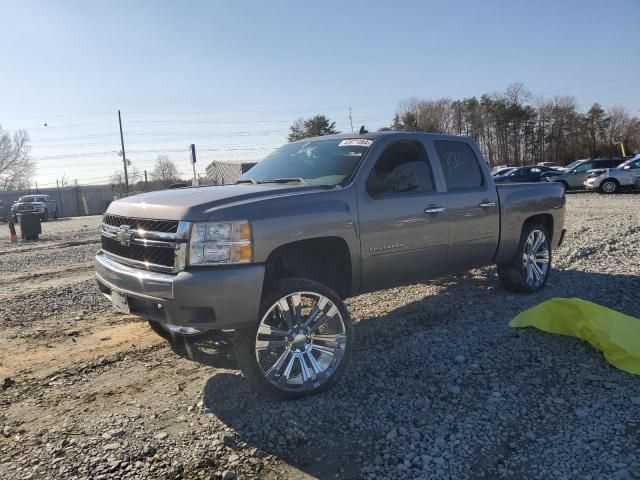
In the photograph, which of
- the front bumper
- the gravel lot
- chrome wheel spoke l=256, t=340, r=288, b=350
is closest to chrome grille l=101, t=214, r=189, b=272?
the front bumper

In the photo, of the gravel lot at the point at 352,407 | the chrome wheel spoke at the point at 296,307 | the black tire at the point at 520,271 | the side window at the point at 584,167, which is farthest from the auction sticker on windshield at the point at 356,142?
the side window at the point at 584,167

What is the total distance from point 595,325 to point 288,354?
2.61 m

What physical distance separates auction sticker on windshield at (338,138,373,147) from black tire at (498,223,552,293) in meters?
2.51

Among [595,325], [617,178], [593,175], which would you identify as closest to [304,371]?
[595,325]

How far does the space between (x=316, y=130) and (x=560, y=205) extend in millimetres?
53871

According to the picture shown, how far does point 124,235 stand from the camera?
3.95 meters

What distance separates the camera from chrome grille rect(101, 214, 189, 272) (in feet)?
11.4

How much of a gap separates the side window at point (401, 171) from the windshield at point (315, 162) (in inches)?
8.0

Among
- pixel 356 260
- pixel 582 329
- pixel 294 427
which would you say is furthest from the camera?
pixel 582 329

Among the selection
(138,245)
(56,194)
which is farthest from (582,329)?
(56,194)

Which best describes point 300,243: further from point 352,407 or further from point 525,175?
point 525,175

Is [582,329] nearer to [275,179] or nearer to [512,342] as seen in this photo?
[512,342]

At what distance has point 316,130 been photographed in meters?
59.2

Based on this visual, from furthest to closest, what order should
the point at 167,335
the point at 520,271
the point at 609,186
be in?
the point at 609,186, the point at 520,271, the point at 167,335
